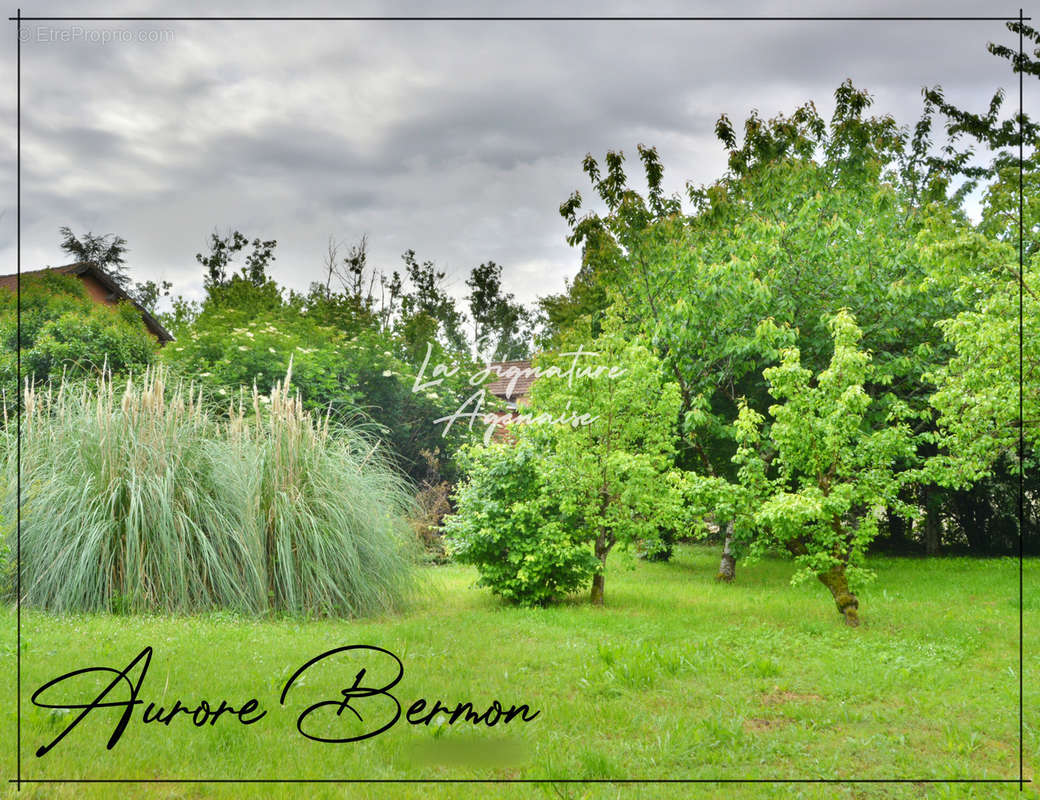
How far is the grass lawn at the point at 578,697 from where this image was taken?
316 cm

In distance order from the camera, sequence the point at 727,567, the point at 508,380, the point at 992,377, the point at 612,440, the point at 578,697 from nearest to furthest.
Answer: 1. the point at 578,697
2. the point at 992,377
3. the point at 612,440
4. the point at 727,567
5. the point at 508,380

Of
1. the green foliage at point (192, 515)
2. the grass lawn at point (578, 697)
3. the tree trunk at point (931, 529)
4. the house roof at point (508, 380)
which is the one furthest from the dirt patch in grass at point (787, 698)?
the house roof at point (508, 380)

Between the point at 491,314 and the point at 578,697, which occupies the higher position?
the point at 491,314

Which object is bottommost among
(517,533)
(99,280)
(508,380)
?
(517,533)

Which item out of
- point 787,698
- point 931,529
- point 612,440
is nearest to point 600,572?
point 612,440

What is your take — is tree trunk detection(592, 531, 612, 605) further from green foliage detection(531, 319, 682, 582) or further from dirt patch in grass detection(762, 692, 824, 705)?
dirt patch in grass detection(762, 692, 824, 705)

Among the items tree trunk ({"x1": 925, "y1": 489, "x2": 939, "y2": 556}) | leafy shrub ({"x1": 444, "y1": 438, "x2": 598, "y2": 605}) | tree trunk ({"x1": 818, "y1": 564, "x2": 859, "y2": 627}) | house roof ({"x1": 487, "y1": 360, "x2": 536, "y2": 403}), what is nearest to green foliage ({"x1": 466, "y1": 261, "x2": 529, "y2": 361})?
house roof ({"x1": 487, "y1": 360, "x2": 536, "y2": 403})

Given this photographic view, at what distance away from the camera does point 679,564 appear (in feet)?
Answer: 38.3

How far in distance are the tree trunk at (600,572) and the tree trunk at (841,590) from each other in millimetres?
2041

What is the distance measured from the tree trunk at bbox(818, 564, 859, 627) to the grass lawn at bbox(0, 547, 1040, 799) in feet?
0.68

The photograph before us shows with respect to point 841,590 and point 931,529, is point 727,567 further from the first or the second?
point 931,529

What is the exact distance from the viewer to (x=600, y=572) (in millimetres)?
7625

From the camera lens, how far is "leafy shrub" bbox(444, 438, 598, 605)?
287 inches

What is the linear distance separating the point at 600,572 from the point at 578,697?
342cm
